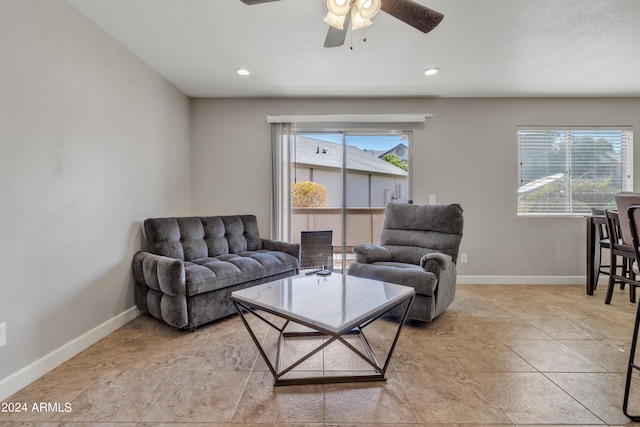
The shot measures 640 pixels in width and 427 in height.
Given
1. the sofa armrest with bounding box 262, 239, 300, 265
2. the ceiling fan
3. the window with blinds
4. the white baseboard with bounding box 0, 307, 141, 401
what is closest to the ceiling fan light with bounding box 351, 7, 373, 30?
the ceiling fan

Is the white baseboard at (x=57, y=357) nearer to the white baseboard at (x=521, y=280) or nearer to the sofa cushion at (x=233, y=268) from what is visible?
the sofa cushion at (x=233, y=268)

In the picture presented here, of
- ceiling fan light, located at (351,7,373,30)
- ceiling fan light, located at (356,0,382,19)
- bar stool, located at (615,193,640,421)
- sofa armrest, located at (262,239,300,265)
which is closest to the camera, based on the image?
bar stool, located at (615,193,640,421)

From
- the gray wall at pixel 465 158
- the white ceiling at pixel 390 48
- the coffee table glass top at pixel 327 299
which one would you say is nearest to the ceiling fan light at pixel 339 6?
the white ceiling at pixel 390 48

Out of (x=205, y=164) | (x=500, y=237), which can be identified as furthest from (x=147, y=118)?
(x=500, y=237)

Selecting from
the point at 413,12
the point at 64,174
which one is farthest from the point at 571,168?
the point at 64,174

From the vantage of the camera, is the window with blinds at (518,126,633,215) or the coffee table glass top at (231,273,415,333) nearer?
the coffee table glass top at (231,273,415,333)

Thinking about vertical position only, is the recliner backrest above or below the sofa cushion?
above

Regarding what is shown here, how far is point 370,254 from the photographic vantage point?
271 cm

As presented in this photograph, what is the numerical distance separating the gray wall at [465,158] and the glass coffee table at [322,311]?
2152mm

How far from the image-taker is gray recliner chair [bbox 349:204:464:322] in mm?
2281

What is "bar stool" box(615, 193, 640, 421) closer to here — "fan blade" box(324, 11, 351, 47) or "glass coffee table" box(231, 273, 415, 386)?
"glass coffee table" box(231, 273, 415, 386)

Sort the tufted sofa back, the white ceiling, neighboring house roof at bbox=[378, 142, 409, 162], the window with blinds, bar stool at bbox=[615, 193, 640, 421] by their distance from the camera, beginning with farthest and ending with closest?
1. neighboring house roof at bbox=[378, 142, 409, 162]
2. the window with blinds
3. the tufted sofa back
4. the white ceiling
5. bar stool at bbox=[615, 193, 640, 421]

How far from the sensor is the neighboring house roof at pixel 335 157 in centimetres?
366

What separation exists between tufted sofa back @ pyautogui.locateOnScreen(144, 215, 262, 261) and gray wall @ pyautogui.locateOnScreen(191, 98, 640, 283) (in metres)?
0.70
